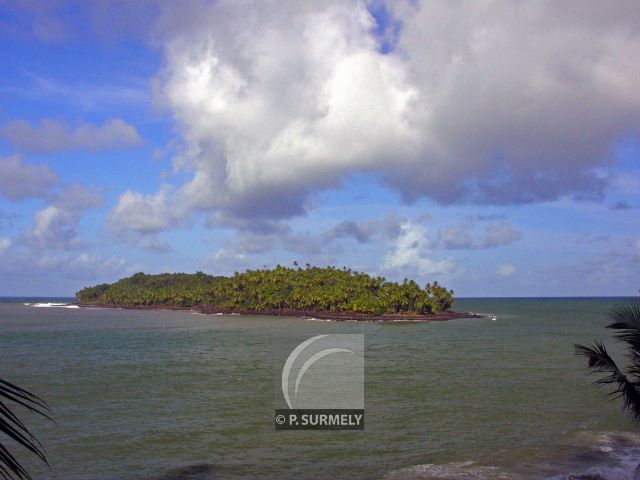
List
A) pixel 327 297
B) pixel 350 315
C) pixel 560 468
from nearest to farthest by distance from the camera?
pixel 560 468, pixel 350 315, pixel 327 297

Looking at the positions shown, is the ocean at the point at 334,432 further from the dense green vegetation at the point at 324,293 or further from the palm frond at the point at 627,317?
the dense green vegetation at the point at 324,293

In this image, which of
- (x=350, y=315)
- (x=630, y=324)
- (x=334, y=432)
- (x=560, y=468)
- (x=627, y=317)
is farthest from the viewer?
(x=350, y=315)

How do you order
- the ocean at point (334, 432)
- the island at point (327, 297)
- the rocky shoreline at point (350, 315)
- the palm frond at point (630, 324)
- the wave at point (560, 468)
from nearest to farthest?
1. the palm frond at point (630, 324)
2. the wave at point (560, 468)
3. the ocean at point (334, 432)
4. the rocky shoreline at point (350, 315)
5. the island at point (327, 297)

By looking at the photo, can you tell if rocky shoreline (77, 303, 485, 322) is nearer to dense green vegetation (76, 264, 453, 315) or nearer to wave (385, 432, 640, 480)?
dense green vegetation (76, 264, 453, 315)

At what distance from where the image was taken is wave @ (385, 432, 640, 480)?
699 inches

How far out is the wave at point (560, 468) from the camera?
58.3 ft

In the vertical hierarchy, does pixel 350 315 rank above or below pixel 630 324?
below

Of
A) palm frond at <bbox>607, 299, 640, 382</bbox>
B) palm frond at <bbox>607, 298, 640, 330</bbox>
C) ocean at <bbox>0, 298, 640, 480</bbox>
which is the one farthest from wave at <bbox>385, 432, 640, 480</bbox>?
palm frond at <bbox>607, 298, 640, 330</bbox>

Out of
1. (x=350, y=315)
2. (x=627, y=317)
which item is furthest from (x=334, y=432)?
(x=350, y=315)

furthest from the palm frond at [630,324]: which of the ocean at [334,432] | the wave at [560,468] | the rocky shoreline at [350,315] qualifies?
the rocky shoreline at [350,315]

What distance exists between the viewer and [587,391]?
3506cm

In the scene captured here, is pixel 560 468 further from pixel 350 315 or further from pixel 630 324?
pixel 350 315

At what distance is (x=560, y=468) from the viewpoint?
61.0ft

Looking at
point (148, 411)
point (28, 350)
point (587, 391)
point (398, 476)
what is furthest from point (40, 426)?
point (28, 350)
